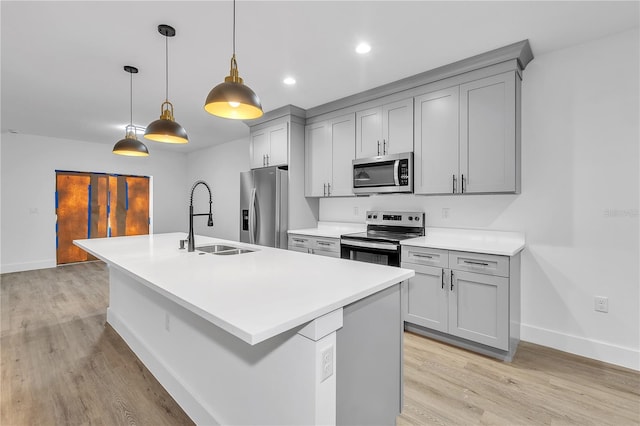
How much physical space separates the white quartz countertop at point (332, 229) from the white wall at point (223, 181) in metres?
2.31

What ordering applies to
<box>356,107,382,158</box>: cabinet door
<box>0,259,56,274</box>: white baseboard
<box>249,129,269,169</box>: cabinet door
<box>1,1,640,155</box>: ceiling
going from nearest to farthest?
<box>1,1,640,155</box>: ceiling → <box>356,107,382,158</box>: cabinet door → <box>249,129,269,169</box>: cabinet door → <box>0,259,56,274</box>: white baseboard

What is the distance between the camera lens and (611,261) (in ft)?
7.97

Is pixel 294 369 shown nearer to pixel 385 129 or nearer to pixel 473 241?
pixel 473 241

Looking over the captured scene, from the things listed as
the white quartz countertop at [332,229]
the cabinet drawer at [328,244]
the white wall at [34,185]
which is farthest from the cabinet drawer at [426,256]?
the white wall at [34,185]

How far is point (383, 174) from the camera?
3.40m

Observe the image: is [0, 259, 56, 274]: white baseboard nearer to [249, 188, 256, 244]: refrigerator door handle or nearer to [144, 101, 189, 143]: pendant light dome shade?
[249, 188, 256, 244]: refrigerator door handle

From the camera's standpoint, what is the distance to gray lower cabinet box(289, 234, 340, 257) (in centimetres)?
354

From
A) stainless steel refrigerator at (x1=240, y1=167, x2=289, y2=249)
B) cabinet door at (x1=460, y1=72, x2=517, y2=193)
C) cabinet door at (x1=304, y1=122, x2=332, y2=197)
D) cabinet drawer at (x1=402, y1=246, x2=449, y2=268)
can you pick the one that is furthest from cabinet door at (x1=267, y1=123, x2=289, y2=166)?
cabinet door at (x1=460, y1=72, x2=517, y2=193)

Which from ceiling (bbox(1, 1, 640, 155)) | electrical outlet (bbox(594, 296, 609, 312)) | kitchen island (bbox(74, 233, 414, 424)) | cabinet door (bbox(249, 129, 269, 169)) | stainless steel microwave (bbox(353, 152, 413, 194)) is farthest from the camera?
cabinet door (bbox(249, 129, 269, 169))

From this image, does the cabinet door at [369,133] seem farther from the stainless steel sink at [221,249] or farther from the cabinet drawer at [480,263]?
the stainless steel sink at [221,249]

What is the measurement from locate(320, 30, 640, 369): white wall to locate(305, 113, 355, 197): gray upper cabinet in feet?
5.59

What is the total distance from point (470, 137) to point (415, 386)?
215cm

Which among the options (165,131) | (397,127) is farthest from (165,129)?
(397,127)

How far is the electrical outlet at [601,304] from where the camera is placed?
2.44 meters
